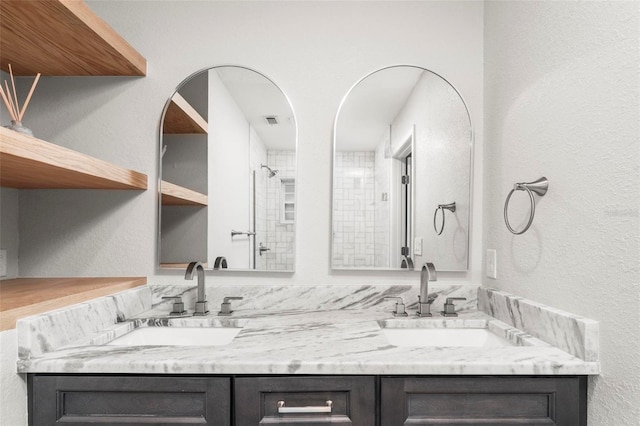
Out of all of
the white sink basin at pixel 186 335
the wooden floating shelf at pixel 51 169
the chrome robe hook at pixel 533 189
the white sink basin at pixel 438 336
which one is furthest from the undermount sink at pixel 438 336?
the wooden floating shelf at pixel 51 169

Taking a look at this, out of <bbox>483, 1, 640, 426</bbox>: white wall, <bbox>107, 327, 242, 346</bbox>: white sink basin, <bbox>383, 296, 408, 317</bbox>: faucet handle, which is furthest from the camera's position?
<bbox>383, 296, 408, 317</bbox>: faucet handle

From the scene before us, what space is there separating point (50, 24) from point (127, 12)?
0.60 m

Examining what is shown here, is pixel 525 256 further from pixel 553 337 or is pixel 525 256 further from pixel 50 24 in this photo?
pixel 50 24

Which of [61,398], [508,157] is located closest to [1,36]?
[61,398]

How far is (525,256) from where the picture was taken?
1.57 meters

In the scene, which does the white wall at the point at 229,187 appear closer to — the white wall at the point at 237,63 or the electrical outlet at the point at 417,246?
the white wall at the point at 237,63

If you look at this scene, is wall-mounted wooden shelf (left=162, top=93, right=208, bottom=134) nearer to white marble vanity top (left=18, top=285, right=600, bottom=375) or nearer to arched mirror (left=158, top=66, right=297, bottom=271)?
arched mirror (left=158, top=66, right=297, bottom=271)

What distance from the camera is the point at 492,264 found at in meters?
1.85

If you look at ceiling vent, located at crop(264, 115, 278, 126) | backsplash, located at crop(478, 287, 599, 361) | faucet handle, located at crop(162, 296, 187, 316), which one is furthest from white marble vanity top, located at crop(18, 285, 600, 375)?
ceiling vent, located at crop(264, 115, 278, 126)

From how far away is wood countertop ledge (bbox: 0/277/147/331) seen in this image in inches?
48.2

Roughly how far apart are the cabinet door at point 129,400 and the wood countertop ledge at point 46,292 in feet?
0.62

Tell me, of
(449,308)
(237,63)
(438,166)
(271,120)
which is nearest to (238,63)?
(237,63)

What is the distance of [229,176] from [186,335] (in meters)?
Result: 0.70

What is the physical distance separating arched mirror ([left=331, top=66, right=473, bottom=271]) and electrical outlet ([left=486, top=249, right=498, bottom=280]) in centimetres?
10
